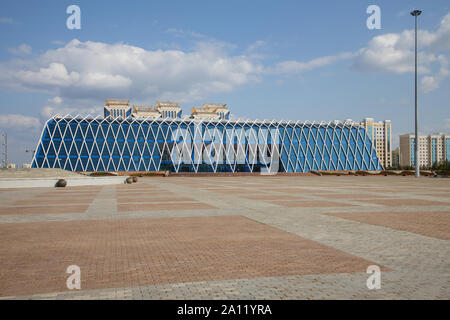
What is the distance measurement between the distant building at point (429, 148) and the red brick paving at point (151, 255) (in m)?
187

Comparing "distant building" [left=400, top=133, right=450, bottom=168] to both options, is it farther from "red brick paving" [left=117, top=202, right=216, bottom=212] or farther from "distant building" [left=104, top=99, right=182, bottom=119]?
"red brick paving" [left=117, top=202, right=216, bottom=212]

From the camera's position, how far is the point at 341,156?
76938 mm

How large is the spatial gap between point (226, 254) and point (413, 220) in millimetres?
8042

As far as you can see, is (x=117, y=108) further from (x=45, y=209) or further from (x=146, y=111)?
(x=45, y=209)

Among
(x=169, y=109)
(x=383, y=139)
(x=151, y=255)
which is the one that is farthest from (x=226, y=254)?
(x=383, y=139)

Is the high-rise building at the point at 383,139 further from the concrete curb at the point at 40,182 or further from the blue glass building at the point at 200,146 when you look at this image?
the concrete curb at the point at 40,182

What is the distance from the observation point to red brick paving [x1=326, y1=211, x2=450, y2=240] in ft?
35.6

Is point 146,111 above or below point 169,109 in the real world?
below

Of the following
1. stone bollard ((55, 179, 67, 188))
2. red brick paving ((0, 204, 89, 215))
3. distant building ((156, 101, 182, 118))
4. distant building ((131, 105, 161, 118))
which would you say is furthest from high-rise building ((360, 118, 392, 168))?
red brick paving ((0, 204, 89, 215))

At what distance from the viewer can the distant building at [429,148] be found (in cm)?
17575

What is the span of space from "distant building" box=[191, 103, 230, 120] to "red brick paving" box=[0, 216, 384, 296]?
427ft

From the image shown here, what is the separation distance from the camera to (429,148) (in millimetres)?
179625

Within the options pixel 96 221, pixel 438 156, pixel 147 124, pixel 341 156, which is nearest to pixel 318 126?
pixel 341 156

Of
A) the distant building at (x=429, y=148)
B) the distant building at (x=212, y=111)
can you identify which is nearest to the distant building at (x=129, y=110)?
the distant building at (x=212, y=111)
